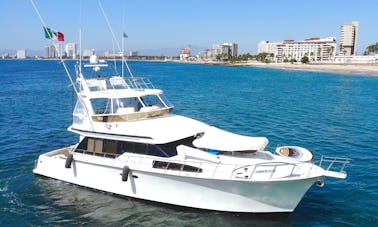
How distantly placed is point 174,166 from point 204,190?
139 centimetres

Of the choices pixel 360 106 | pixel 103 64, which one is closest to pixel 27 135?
pixel 103 64

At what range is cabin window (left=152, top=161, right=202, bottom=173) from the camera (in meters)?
12.6

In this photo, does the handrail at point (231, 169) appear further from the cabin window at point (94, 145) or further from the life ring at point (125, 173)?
the cabin window at point (94, 145)

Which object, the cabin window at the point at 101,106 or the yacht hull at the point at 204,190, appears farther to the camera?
the cabin window at the point at 101,106

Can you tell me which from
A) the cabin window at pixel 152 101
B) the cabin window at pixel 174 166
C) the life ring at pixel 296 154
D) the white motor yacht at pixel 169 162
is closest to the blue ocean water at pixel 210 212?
the white motor yacht at pixel 169 162

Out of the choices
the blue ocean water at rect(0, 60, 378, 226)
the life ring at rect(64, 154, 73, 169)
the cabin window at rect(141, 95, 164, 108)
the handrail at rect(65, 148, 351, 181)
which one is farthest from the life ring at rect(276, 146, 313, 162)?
the life ring at rect(64, 154, 73, 169)

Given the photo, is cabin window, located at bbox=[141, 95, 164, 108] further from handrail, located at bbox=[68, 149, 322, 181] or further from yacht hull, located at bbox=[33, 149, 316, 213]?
yacht hull, located at bbox=[33, 149, 316, 213]

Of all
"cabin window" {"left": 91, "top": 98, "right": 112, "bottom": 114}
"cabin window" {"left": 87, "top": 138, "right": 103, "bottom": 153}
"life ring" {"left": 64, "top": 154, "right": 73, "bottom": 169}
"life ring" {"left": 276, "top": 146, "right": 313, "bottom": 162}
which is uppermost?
"cabin window" {"left": 91, "top": 98, "right": 112, "bottom": 114}

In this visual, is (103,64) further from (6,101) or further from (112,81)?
(6,101)

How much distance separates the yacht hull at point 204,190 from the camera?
39.1ft

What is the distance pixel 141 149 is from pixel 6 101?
33630mm

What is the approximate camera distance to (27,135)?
79.2ft

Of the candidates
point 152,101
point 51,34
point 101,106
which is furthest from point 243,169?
point 51,34

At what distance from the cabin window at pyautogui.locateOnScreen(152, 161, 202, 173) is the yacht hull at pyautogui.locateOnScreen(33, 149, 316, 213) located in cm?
32
